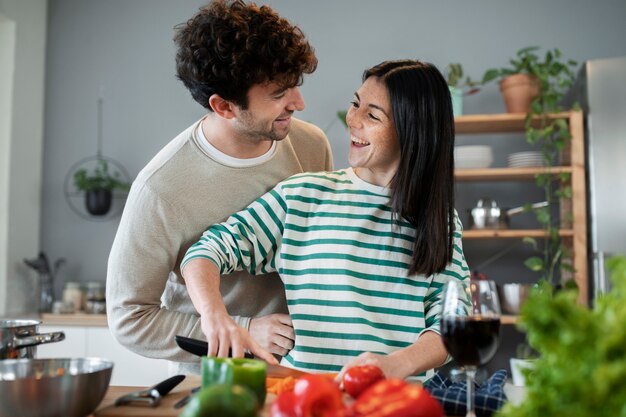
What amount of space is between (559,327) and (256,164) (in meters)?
1.24

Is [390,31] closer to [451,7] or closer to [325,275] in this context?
[451,7]

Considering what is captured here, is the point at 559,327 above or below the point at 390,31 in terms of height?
below

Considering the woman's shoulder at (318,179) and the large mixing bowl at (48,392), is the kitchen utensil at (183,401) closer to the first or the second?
the large mixing bowl at (48,392)

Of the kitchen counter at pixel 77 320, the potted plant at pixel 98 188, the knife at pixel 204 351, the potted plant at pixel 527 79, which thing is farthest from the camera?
the potted plant at pixel 98 188

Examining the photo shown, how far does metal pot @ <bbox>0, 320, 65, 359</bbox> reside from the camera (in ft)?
3.81

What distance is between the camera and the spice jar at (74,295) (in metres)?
3.96

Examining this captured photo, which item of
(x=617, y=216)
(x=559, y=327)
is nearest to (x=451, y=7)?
(x=617, y=216)

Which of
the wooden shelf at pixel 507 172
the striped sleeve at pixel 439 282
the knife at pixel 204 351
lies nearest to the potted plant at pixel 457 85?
the wooden shelf at pixel 507 172

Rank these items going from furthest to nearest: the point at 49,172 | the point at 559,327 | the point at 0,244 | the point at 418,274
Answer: the point at 49,172 → the point at 0,244 → the point at 418,274 → the point at 559,327

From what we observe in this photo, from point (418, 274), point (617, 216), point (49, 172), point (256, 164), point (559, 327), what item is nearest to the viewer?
point (559, 327)

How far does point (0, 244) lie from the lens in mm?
3971

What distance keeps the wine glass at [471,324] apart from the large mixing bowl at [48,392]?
51 cm

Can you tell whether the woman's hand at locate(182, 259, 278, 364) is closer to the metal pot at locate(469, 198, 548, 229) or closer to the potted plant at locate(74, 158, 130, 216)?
the metal pot at locate(469, 198, 548, 229)

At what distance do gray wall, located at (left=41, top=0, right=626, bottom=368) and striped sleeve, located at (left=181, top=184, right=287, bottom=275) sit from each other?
241 centimetres
